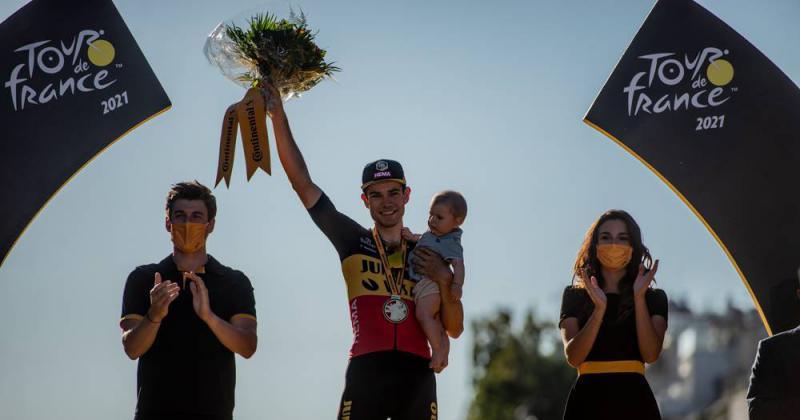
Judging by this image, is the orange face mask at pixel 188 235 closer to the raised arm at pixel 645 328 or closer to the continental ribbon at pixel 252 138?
the continental ribbon at pixel 252 138

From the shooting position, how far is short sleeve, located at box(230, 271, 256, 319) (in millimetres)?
7602

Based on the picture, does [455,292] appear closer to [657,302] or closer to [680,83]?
Answer: [657,302]

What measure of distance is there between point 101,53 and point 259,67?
1.11 metres

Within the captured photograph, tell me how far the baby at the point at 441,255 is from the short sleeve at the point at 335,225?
0.34m

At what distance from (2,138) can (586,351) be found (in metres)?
3.84

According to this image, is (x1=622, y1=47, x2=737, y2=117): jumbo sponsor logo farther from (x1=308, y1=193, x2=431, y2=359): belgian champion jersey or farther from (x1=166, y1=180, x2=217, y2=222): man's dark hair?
(x1=166, y1=180, x2=217, y2=222): man's dark hair

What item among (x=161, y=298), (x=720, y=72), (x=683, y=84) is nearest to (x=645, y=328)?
(x=683, y=84)

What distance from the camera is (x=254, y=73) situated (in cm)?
845

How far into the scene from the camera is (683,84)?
8891 millimetres

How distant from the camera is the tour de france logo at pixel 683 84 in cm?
881

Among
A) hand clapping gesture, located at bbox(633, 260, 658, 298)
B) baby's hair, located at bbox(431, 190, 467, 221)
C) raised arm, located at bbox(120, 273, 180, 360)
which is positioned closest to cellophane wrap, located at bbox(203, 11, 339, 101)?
baby's hair, located at bbox(431, 190, 467, 221)

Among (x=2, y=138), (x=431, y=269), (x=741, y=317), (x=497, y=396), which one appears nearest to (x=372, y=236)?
(x=431, y=269)

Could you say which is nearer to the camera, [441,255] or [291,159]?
[441,255]

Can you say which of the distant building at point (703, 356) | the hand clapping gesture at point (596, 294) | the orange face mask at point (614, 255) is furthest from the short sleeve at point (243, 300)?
the distant building at point (703, 356)
